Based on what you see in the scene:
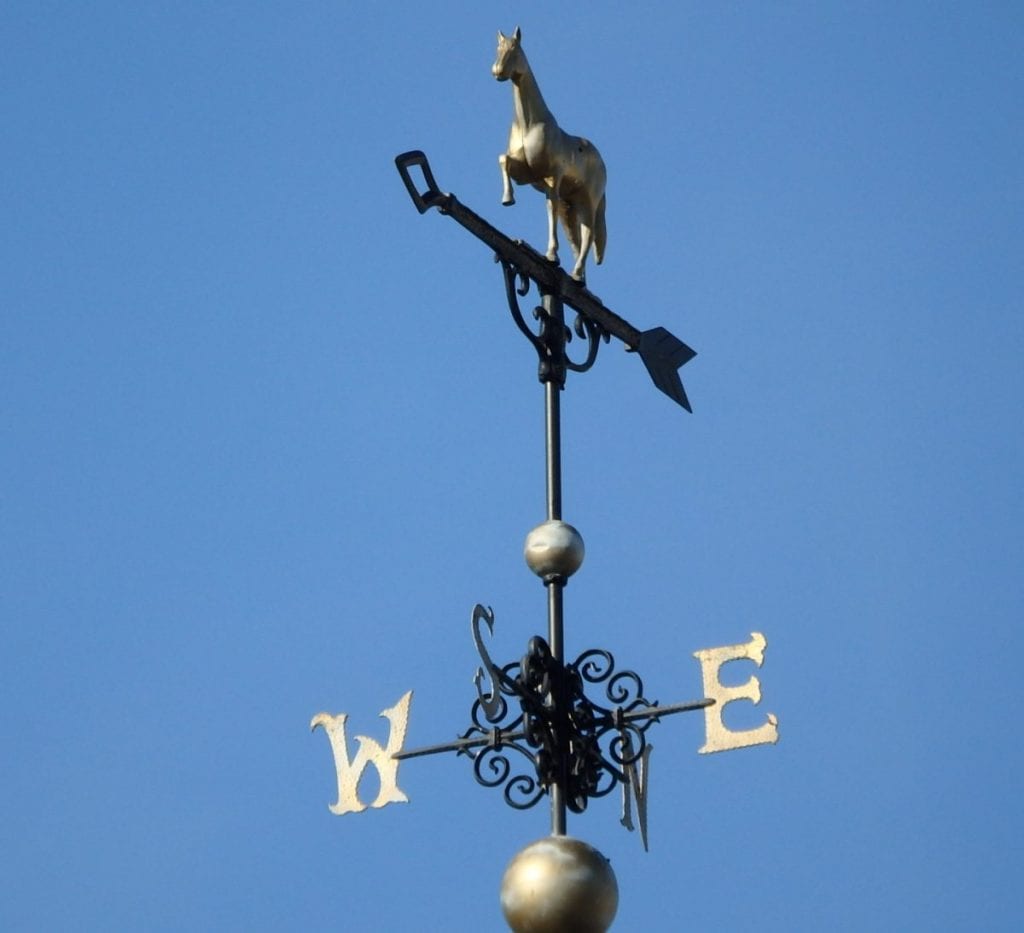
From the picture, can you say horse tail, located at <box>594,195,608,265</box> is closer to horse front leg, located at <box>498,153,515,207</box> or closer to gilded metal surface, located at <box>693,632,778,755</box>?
horse front leg, located at <box>498,153,515,207</box>

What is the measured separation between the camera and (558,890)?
14.2ft

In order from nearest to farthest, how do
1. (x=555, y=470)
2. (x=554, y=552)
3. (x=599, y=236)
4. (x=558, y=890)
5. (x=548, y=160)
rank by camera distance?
(x=558, y=890) → (x=554, y=552) → (x=555, y=470) → (x=548, y=160) → (x=599, y=236)

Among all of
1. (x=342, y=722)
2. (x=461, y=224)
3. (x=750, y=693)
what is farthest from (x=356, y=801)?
(x=461, y=224)

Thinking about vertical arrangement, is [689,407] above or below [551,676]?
above

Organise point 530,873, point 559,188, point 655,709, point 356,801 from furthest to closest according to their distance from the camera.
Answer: point 559,188
point 356,801
point 655,709
point 530,873

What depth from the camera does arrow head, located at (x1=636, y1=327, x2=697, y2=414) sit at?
19.0 feet

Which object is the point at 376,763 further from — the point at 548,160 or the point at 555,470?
the point at 548,160

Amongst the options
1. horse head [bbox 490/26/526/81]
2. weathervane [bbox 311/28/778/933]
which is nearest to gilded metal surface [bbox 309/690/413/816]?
weathervane [bbox 311/28/778/933]

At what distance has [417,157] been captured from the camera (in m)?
4.81

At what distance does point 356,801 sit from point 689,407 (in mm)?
1545

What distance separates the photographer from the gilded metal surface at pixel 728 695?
190 inches

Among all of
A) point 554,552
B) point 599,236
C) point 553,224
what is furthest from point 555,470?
point 599,236

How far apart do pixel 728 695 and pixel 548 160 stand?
1.48m

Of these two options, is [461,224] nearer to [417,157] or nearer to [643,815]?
[417,157]
